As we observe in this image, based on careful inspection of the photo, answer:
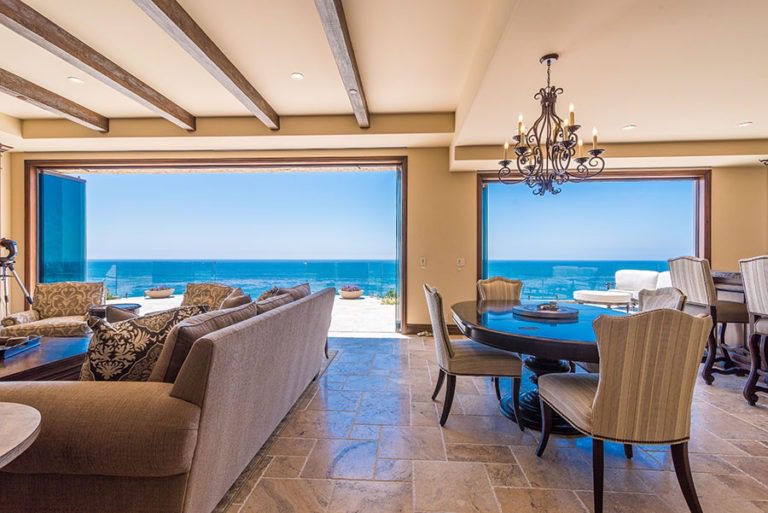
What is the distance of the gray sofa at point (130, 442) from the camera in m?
1.15

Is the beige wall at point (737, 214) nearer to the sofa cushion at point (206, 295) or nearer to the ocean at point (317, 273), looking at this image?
the ocean at point (317, 273)

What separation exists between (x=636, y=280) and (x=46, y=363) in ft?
25.1

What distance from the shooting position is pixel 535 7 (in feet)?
5.76

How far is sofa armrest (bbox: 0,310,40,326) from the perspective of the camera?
3471 millimetres

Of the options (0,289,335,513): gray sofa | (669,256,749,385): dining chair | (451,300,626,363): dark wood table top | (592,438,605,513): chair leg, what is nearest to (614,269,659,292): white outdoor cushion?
(669,256,749,385): dining chair

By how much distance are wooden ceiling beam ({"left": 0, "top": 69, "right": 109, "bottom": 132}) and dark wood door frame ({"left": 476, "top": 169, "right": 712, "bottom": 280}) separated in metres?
4.90

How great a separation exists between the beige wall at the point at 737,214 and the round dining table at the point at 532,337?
11.3 feet

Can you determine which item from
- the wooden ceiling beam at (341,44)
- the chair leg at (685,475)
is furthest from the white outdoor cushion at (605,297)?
the wooden ceiling beam at (341,44)

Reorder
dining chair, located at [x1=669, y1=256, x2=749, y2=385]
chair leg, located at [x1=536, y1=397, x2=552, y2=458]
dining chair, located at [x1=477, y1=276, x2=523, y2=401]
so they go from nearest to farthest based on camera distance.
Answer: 1. chair leg, located at [x1=536, y1=397, x2=552, y2=458]
2. dining chair, located at [x1=669, y1=256, x2=749, y2=385]
3. dining chair, located at [x1=477, y1=276, x2=523, y2=401]

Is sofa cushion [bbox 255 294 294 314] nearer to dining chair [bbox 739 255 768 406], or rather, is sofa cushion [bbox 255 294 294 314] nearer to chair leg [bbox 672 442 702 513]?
chair leg [bbox 672 442 702 513]

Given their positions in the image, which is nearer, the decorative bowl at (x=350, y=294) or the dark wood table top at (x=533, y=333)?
the dark wood table top at (x=533, y=333)

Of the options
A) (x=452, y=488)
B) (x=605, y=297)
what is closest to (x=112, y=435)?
(x=452, y=488)

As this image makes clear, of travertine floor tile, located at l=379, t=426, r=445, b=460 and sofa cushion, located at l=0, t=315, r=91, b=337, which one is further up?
sofa cushion, located at l=0, t=315, r=91, b=337

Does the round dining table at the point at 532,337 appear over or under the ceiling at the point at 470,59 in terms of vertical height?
under
